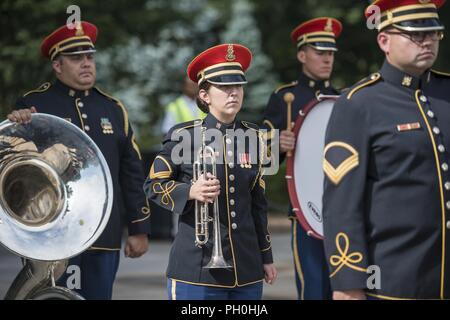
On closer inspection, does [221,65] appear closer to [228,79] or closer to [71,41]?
[228,79]

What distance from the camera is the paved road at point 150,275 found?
36.8ft

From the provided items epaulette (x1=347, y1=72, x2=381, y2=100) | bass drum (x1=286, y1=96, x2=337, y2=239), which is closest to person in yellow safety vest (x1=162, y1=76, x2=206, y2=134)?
bass drum (x1=286, y1=96, x2=337, y2=239)

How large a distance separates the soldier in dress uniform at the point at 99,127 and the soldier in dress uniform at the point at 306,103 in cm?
136

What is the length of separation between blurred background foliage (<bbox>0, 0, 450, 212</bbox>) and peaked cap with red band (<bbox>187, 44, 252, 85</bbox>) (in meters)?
8.62

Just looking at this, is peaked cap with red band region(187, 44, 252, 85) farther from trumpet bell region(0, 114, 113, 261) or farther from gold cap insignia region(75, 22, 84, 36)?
gold cap insignia region(75, 22, 84, 36)

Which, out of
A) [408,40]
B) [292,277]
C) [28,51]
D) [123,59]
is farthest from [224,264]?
[123,59]

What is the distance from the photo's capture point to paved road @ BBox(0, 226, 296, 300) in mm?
11219

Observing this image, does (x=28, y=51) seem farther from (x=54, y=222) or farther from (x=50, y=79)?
(x=54, y=222)

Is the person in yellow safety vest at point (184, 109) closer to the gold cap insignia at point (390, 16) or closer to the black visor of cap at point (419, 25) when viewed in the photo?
the gold cap insignia at point (390, 16)

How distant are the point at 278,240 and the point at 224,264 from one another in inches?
386

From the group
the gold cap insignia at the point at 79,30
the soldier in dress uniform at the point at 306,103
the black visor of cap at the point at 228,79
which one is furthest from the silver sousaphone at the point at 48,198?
the soldier in dress uniform at the point at 306,103

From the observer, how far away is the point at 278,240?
16.4 metres
